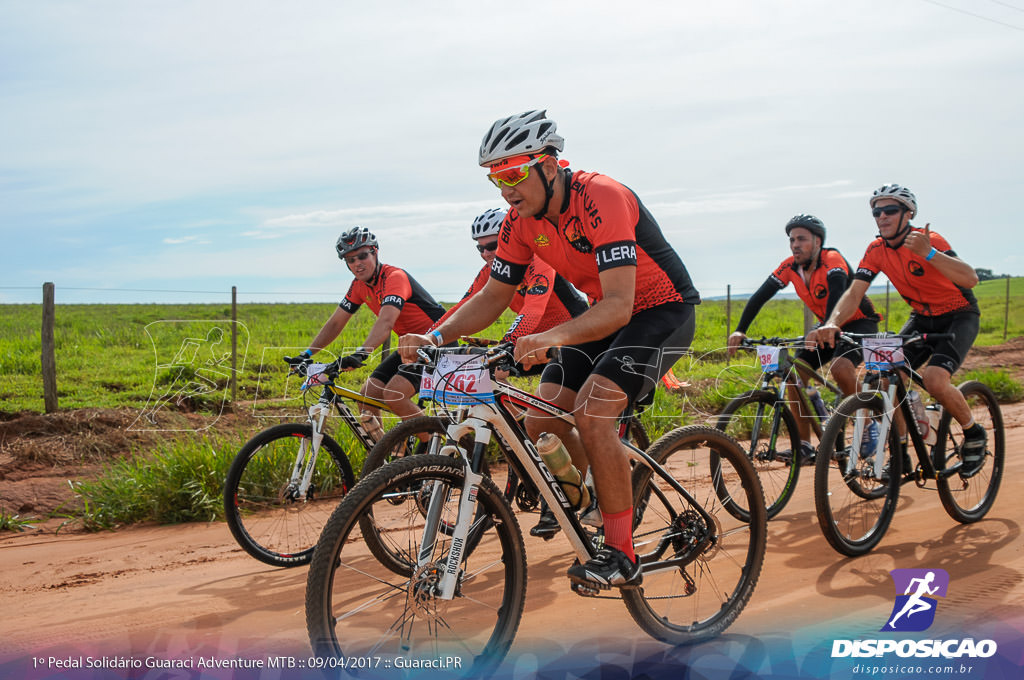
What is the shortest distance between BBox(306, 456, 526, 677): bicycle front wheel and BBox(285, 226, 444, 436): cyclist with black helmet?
248 cm

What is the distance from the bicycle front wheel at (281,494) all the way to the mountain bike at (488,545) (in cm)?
105

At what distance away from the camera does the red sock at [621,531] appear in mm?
3906

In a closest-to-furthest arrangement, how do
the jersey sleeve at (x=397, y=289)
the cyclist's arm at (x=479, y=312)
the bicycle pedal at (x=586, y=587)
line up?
the bicycle pedal at (x=586, y=587)
the cyclist's arm at (x=479, y=312)
the jersey sleeve at (x=397, y=289)

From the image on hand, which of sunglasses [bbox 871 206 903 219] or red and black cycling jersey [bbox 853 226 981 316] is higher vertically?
sunglasses [bbox 871 206 903 219]

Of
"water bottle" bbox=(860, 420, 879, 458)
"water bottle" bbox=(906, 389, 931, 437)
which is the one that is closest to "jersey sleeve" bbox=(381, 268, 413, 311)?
"water bottle" bbox=(860, 420, 879, 458)

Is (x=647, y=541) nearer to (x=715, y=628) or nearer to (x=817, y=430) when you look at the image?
(x=715, y=628)

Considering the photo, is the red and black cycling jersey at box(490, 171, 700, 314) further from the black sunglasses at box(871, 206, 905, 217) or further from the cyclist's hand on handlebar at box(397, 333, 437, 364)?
the black sunglasses at box(871, 206, 905, 217)

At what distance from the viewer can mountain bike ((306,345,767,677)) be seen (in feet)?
11.0

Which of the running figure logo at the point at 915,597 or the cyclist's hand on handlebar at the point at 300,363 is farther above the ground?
the cyclist's hand on handlebar at the point at 300,363

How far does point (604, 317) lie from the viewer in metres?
3.72

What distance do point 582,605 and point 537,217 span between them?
209 centimetres

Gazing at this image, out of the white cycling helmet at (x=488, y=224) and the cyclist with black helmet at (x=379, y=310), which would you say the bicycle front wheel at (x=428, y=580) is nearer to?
the cyclist with black helmet at (x=379, y=310)

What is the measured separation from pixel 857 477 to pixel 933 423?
1.03 metres

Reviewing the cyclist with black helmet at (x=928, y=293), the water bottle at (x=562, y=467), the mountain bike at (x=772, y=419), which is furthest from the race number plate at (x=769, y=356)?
the water bottle at (x=562, y=467)
